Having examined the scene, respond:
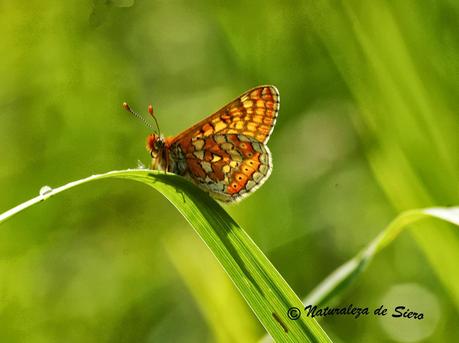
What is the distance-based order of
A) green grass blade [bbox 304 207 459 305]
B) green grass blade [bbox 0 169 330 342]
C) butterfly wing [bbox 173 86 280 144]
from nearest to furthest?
1. green grass blade [bbox 0 169 330 342]
2. green grass blade [bbox 304 207 459 305]
3. butterfly wing [bbox 173 86 280 144]

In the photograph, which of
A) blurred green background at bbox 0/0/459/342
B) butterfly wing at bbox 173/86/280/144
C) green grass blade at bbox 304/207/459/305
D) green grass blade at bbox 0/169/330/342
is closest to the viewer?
green grass blade at bbox 0/169/330/342

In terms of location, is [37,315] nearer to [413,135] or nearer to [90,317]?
[90,317]

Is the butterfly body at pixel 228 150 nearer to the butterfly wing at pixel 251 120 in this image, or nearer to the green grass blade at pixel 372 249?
the butterfly wing at pixel 251 120

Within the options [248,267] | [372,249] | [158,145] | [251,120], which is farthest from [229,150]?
[248,267]

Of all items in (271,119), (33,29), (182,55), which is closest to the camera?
(271,119)

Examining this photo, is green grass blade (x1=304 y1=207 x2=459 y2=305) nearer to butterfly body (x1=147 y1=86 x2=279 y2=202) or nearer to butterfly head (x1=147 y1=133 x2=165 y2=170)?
butterfly body (x1=147 y1=86 x2=279 y2=202)

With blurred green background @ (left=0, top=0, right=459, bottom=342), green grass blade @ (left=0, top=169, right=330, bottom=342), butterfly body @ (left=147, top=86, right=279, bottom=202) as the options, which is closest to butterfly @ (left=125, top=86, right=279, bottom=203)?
butterfly body @ (left=147, top=86, right=279, bottom=202)

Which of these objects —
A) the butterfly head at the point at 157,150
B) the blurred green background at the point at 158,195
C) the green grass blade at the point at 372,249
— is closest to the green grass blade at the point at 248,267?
the green grass blade at the point at 372,249

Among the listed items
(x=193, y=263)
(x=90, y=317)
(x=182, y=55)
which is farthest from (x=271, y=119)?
(x=182, y=55)
